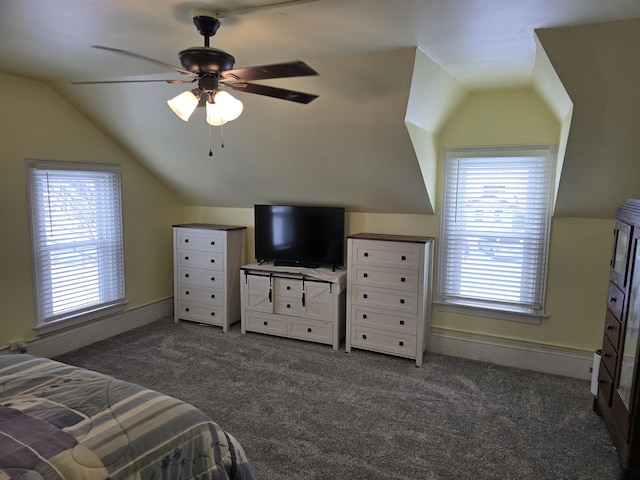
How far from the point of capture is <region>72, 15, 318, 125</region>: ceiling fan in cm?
184

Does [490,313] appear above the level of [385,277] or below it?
below

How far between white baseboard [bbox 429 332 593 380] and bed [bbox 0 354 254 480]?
270 cm

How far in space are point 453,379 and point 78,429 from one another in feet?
9.33

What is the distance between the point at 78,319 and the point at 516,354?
13.4 ft

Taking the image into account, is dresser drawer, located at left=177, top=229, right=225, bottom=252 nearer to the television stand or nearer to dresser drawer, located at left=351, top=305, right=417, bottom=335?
the television stand

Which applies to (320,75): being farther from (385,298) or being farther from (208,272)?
(208,272)

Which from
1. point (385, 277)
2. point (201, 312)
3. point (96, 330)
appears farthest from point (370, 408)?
point (96, 330)

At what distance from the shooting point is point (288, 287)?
4215mm

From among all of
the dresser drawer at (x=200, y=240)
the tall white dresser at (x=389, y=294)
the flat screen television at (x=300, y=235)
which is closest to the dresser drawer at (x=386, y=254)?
the tall white dresser at (x=389, y=294)

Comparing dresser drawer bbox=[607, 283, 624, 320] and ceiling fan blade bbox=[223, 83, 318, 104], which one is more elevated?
ceiling fan blade bbox=[223, 83, 318, 104]

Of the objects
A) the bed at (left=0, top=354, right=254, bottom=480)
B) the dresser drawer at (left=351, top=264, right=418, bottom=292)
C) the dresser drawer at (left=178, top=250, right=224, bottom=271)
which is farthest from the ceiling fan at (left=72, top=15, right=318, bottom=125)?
the dresser drawer at (left=178, top=250, right=224, bottom=271)

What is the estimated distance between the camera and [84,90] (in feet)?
11.9

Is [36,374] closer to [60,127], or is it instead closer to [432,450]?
[432,450]

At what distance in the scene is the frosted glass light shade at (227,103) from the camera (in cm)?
208
